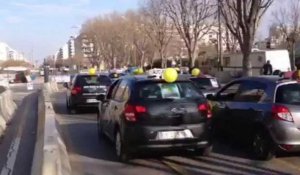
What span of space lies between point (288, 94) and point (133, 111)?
2.61 m

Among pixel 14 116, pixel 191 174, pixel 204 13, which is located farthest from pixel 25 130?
pixel 204 13

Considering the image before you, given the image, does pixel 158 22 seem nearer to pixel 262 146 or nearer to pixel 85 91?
pixel 85 91

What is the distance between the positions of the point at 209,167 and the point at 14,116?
12705mm

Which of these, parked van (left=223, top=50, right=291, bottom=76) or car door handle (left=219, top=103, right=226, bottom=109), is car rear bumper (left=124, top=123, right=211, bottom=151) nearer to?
car door handle (left=219, top=103, right=226, bottom=109)

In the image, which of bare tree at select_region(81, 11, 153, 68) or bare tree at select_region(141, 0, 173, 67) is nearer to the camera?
bare tree at select_region(141, 0, 173, 67)

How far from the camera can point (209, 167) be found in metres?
8.98

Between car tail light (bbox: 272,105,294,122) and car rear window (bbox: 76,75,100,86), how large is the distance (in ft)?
40.6

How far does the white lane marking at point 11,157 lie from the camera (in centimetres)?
912

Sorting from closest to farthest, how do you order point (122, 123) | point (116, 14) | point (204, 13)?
1. point (122, 123)
2. point (204, 13)
3. point (116, 14)

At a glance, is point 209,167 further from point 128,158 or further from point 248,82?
point 248,82

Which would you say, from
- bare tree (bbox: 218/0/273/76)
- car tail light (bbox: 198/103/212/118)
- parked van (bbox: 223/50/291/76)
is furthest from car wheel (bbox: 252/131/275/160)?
parked van (bbox: 223/50/291/76)

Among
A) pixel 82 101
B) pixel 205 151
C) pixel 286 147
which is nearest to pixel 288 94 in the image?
pixel 286 147

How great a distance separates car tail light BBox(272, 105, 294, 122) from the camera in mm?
9059

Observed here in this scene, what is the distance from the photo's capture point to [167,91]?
9.66 metres
